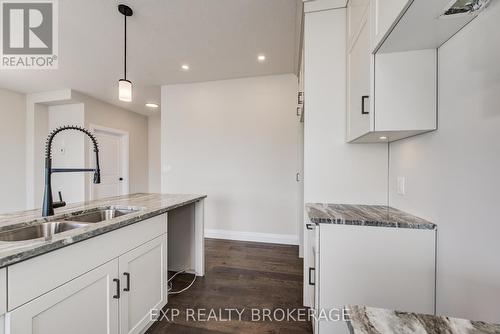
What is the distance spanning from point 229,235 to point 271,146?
1609 millimetres

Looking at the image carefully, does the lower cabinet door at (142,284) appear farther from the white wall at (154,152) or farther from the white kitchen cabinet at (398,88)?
the white wall at (154,152)

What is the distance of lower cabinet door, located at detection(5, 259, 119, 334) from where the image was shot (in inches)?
31.6

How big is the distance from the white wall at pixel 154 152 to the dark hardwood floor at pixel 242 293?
3539 millimetres

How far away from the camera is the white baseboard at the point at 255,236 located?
133 inches

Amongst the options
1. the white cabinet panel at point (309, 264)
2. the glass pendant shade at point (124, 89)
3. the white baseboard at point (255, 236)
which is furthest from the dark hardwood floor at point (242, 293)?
the glass pendant shade at point (124, 89)

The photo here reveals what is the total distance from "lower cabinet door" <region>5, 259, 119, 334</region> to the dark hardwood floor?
0.59 metres

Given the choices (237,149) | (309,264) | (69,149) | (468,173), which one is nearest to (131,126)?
(69,149)

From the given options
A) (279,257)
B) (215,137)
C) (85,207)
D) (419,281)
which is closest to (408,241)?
(419,281)

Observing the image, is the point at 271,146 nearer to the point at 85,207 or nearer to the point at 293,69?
the point at 293,69

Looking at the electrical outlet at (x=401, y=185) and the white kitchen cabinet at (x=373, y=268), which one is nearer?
the white kitchen cabinet at (x=373, y=268)

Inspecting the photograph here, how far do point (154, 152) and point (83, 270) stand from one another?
17.7ft

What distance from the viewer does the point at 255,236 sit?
351 centimetres

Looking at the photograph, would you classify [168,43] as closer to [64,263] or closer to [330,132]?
[330,132]

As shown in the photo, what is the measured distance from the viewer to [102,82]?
145 inches
